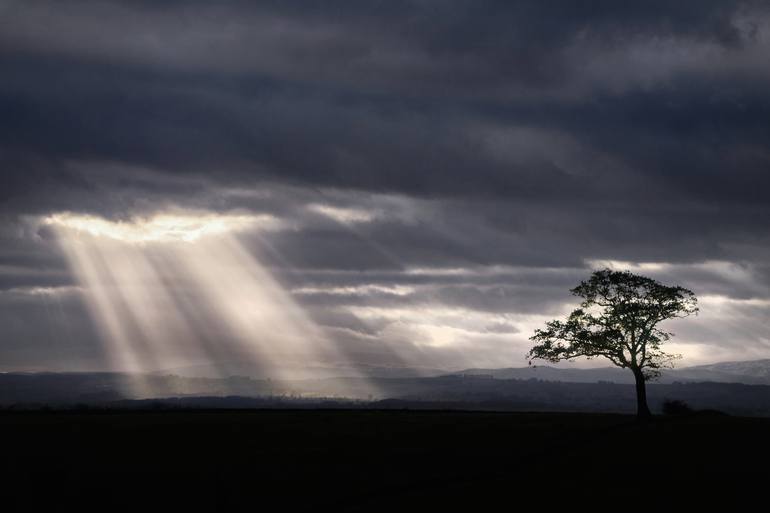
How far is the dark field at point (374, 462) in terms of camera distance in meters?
38.4

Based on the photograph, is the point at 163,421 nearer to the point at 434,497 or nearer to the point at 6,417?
the point at 6,417

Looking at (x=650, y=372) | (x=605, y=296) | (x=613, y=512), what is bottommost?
(x=613, y=512)

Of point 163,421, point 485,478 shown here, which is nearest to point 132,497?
point 485,478

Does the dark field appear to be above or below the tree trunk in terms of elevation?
below

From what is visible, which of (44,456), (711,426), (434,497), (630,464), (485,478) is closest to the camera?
(434,497)

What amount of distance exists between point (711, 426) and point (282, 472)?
43378mm

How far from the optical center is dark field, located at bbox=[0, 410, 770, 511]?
38375mm

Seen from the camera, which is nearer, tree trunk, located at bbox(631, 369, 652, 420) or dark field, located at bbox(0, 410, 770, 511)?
dark field, located at bbox(0, 410, 770, 511)

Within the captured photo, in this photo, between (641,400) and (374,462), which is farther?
(641,400)

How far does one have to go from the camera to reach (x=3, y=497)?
126 ft

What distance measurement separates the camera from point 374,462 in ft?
159

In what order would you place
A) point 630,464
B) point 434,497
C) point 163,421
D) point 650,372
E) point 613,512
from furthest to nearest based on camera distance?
1. point 650,372
2. point 163,421
3. point 630,464
4. point 434,497
5. point 613,512

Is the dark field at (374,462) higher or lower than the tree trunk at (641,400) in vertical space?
lower

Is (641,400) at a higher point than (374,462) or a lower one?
higher
